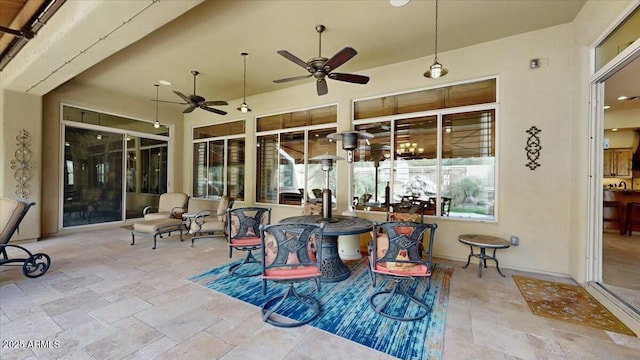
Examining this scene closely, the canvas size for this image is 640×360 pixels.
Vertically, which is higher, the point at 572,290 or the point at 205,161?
the point at 205,161

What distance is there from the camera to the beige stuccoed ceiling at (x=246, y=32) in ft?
10.6

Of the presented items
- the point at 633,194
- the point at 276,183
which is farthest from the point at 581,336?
the point at 633,194

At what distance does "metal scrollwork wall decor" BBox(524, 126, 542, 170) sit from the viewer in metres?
3.84

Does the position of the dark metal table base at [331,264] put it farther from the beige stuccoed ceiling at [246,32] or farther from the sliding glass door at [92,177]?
the sliding glass door at [92,177]

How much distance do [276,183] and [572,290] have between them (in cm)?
558

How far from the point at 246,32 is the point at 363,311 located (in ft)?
13.4

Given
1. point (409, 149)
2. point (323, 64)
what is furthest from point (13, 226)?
point (409, 149)

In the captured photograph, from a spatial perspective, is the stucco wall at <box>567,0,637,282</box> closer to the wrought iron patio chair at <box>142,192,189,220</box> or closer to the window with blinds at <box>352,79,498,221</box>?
the window with blinds at <box>352,79,498,221</box>

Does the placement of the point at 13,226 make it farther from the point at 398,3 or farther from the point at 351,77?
the point at 398,3

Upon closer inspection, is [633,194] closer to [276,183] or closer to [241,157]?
[276,183]

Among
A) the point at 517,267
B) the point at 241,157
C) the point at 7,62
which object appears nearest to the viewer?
the point at 517,267

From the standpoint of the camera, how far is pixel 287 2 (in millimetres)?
3225

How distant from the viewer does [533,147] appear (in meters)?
3.87

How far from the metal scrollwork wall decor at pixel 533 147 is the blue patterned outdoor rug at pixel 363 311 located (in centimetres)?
198
